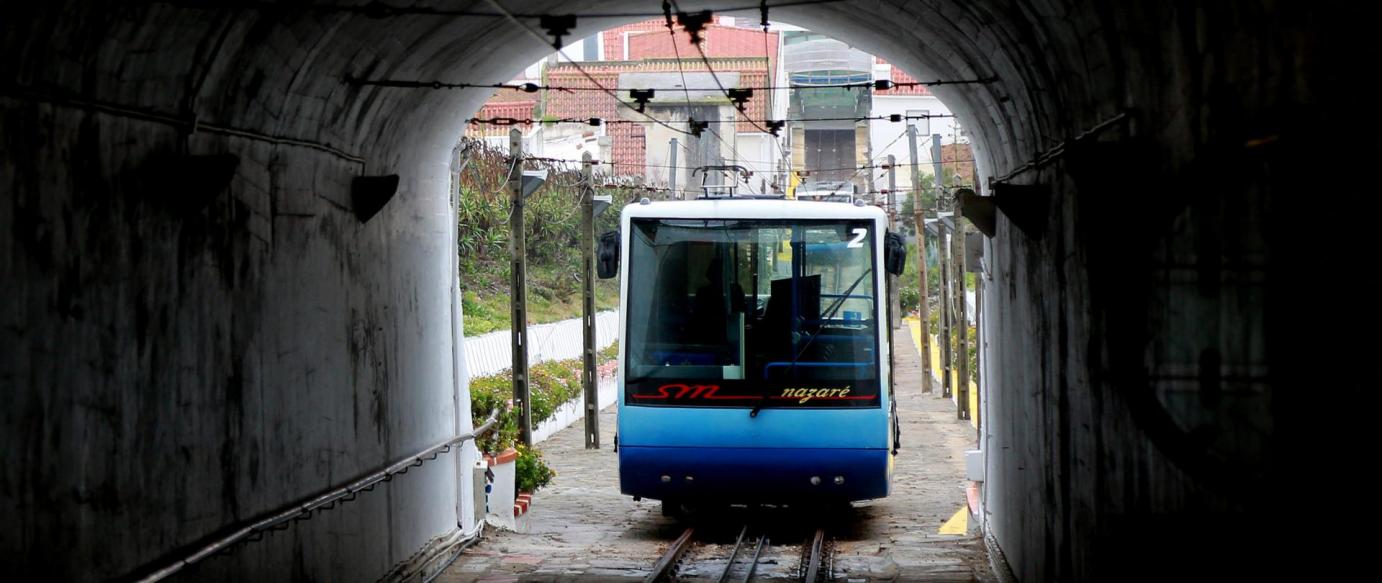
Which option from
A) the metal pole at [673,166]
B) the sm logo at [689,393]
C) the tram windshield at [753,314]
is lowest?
the sm logo at [689,393]

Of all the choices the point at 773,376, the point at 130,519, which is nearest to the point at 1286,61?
the point at 130,519

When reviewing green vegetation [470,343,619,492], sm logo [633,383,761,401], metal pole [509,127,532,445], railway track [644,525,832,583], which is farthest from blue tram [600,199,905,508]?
metal pole [509,127,532,445]

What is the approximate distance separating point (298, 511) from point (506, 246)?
23.6 metres

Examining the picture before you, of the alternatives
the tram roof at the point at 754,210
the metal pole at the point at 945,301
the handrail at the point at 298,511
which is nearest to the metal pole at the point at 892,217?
the tram roof at the point at 754,210

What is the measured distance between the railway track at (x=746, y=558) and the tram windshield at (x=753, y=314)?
52.1 inches

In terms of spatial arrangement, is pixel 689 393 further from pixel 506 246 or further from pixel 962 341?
pixel 506 246

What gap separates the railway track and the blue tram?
0.51 m

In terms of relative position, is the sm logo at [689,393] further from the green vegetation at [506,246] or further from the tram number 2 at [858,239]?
the green vegetation at [506,246]

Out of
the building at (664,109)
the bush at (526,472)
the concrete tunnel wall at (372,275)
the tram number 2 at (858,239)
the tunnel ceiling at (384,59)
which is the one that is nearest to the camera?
the concrete tunnel wall at (372,275)

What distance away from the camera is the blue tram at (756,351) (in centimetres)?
1280

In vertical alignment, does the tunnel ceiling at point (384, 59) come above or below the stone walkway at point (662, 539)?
above

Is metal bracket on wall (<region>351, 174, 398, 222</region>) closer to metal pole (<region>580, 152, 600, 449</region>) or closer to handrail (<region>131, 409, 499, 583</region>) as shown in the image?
handrail (<region>131, 409, 499, 583</region>)

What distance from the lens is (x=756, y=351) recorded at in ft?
42.1

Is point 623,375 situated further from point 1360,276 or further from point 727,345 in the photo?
point 1360,276
